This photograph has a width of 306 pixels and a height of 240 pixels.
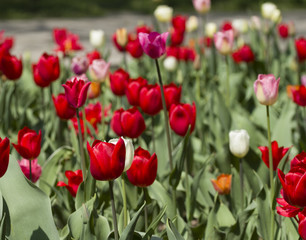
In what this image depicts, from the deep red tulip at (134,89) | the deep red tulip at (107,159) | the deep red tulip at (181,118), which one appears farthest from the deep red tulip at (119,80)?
the deep red tulip at (107,159)

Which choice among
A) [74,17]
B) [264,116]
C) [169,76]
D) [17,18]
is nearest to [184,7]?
[74,17]

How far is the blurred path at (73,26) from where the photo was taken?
6523 mm

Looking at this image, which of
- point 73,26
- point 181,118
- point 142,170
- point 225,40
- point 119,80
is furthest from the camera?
point 73,26

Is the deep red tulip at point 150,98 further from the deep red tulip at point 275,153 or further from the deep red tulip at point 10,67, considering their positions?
the deep red tulip at point 10,67

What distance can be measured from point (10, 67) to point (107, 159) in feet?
3.90

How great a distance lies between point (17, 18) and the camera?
10.0 metres

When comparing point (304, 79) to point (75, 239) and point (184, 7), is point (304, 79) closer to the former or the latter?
point (75, 239)

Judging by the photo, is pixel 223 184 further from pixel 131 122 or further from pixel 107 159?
pixel 107 159

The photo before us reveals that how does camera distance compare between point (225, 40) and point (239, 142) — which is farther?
point (225, 40)

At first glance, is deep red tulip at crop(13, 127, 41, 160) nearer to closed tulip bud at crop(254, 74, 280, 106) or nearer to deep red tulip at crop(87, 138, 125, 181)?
deep red tulip at crop(87, 138, 125, 181)

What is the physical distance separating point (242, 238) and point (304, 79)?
1.54 metres

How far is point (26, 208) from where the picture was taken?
1.42 metres

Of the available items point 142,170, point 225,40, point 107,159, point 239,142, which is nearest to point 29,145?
point 142,170

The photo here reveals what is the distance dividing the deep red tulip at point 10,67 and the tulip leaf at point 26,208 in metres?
0.89
